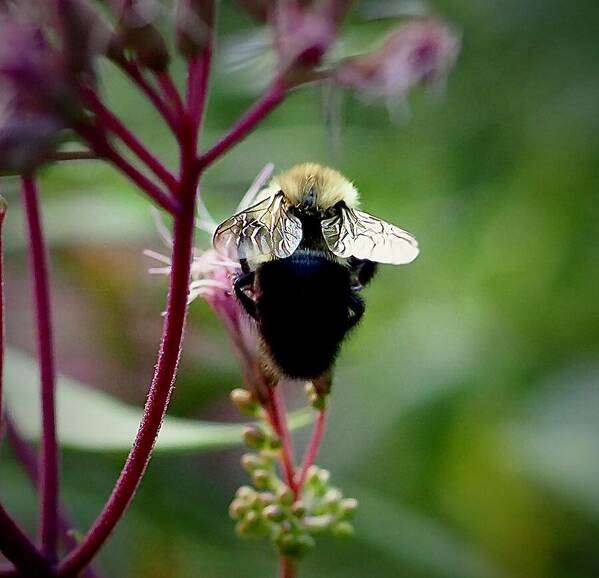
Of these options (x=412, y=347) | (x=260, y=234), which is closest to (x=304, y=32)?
(x=260, y=234)

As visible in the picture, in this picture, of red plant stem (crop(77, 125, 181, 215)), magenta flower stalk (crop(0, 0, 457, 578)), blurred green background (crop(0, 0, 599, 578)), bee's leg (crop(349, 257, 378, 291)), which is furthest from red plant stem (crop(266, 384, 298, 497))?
blurred green background (crop(0, 0, 599, 578))

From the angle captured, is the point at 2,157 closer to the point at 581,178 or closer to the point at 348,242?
the point at 348,242

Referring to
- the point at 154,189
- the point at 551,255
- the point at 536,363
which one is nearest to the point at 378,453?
the point at 536,363

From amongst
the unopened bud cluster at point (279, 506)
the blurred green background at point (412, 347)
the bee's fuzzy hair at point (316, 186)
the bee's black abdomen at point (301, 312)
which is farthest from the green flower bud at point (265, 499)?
the blurred green background at point (412, 347)

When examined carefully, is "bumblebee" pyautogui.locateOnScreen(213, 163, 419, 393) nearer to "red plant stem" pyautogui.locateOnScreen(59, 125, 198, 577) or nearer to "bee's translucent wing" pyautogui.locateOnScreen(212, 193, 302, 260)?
"bee's translucent wing" pyautogui.locateOnScreen(212, 193, 302, 260)

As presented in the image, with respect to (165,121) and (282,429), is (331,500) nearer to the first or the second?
(282,429)
